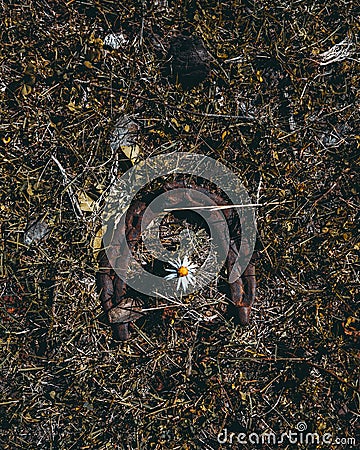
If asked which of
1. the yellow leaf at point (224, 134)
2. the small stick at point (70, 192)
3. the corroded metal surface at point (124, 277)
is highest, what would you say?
the yellow leaf at point (224, 134)

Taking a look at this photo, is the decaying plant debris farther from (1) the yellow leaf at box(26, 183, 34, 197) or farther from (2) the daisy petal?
(2) the daisy petal

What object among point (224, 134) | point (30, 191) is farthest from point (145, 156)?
point (30, 191)

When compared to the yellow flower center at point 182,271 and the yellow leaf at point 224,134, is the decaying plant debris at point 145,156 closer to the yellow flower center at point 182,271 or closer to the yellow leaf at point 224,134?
the yellow leaf at point 224,134

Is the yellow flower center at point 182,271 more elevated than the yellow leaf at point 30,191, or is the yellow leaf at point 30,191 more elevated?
the yellow leaf at point 30,191

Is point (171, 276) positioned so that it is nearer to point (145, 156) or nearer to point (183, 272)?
point (183, 272)

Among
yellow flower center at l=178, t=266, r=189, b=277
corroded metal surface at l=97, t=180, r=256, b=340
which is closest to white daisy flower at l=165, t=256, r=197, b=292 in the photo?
yellow flower center at l=178, t=266, r=189, b=277

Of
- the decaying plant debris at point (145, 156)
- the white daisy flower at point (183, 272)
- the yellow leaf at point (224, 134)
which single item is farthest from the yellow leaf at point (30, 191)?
the yellow leaf at point (224, 134)
